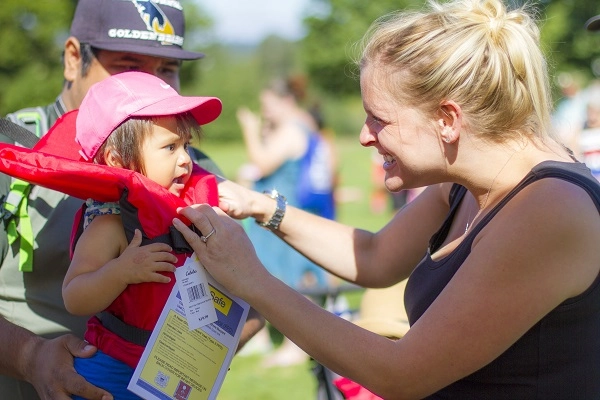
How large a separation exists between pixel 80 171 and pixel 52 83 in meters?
43.2

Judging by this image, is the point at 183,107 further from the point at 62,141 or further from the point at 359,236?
the point at 359,236

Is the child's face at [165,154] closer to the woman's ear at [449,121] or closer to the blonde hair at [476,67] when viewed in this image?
the blonde hair at [476,67]

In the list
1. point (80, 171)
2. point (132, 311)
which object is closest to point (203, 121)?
point (80, 171)

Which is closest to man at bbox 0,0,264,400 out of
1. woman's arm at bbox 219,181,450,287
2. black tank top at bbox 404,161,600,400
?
woman's arm at bbox 219,181,450,287

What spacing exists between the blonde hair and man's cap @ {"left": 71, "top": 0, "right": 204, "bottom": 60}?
87 cm

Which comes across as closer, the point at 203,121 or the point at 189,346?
the point at 189,346

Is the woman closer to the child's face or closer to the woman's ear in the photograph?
the woman's ear

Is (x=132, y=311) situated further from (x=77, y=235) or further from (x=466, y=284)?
(x=466, y=284)

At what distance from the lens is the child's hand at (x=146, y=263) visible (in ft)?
7.39

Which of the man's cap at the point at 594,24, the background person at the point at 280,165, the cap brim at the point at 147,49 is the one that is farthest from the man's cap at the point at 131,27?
the background person at the point at 280,165

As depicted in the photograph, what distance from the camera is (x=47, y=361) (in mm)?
2410

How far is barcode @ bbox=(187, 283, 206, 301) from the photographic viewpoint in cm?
229

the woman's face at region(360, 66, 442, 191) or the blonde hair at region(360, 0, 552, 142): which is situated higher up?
the blonde hair at region(360, 0, 552, 142)

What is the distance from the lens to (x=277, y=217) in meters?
3.13
